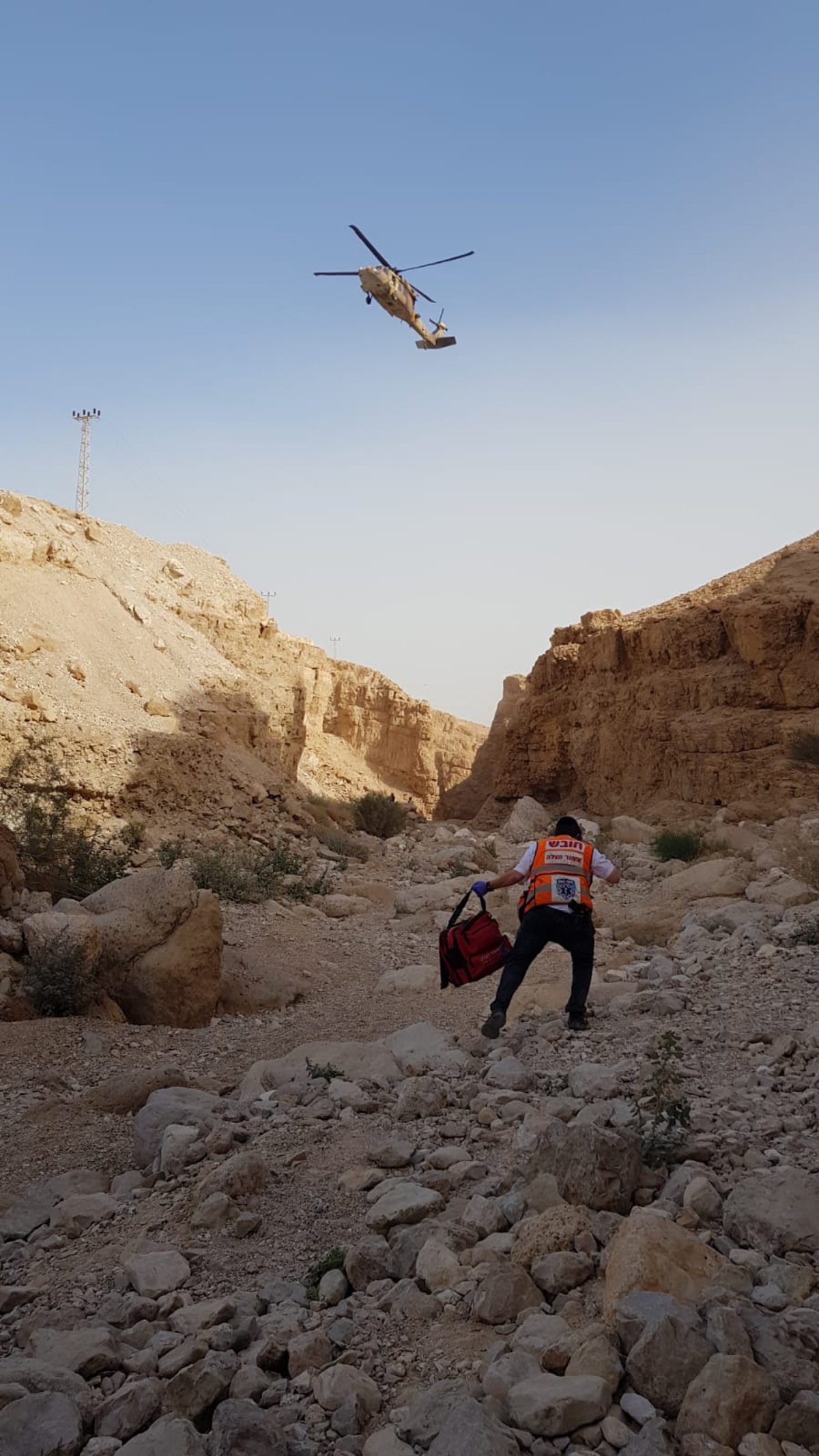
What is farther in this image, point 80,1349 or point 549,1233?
point 549,1233

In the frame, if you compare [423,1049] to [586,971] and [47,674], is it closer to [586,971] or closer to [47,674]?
[586,971]

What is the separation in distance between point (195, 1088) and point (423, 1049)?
1.30 metres

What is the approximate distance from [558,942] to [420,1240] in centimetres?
286

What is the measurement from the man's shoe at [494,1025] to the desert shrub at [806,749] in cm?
1612

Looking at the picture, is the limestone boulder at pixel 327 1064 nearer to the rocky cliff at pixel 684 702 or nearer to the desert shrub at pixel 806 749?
the rocky cliff at pixel 684 702

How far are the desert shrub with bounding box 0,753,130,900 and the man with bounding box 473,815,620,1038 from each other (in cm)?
494

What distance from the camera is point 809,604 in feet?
71.3

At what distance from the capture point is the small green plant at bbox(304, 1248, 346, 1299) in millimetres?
3309

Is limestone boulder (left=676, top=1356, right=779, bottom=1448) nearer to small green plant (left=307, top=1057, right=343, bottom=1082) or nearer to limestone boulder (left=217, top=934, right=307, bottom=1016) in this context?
small green plant (left=307, top=1057, right=343, bottom=1082)

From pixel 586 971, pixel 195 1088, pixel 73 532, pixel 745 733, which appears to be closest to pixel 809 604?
pixel 745 733

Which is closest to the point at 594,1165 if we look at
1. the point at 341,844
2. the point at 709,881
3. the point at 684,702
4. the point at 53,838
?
the point at 53,838

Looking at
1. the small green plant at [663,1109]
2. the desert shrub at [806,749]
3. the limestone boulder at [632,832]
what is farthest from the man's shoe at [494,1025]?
the desert shrub at [806,749]

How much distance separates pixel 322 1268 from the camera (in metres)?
3.36

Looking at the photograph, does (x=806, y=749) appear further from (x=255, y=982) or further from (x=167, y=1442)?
(x=167, y=1442)
